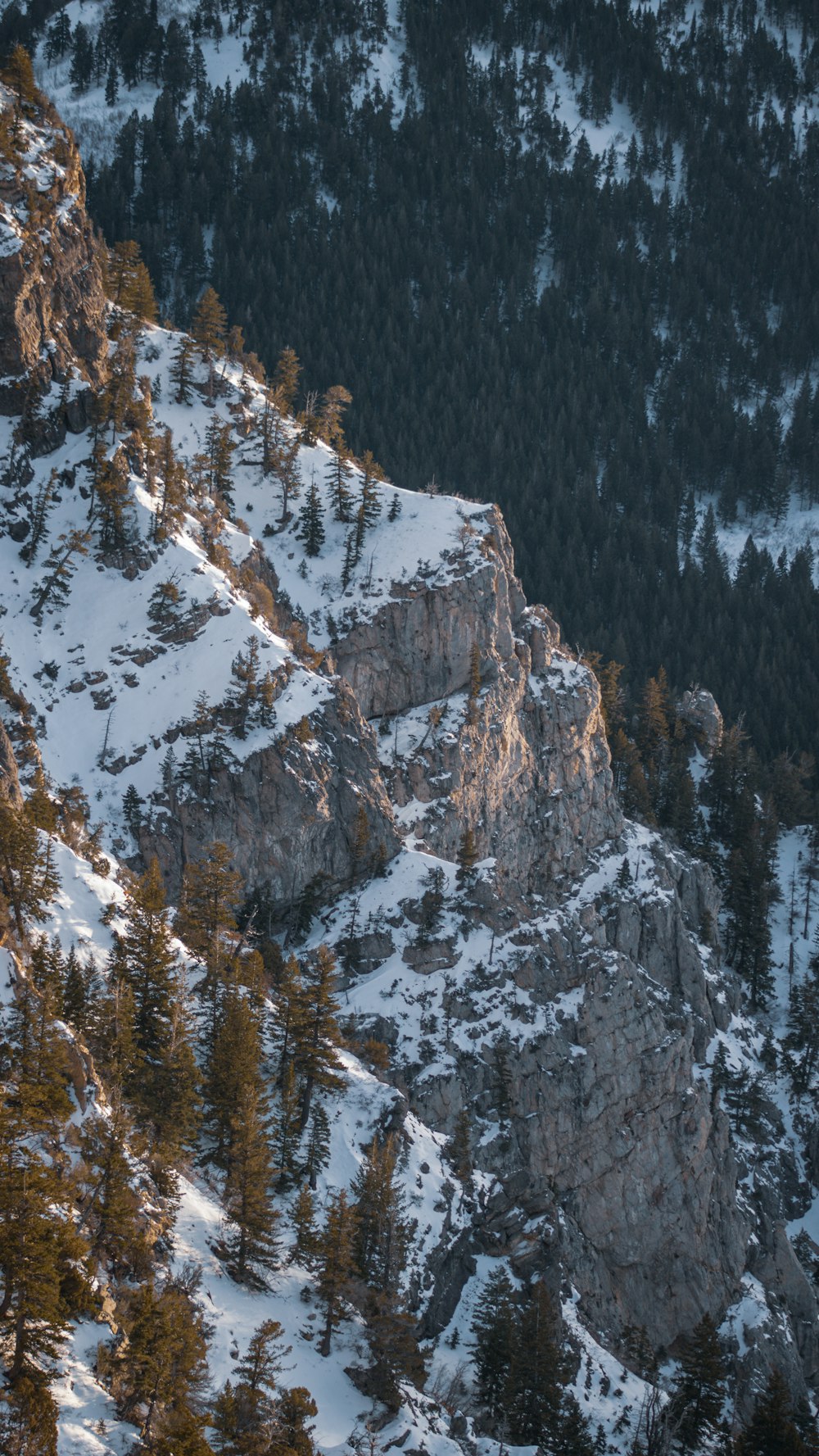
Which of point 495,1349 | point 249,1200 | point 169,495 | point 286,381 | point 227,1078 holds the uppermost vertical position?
point 286,381

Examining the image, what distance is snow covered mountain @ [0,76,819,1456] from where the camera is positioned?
7012cm

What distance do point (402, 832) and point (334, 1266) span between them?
42681 mm

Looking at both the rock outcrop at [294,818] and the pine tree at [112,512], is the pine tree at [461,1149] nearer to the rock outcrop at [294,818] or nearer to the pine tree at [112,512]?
the rock outcrop at [294,818]

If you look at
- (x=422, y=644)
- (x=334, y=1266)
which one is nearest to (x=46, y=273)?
(x=422, y=644)

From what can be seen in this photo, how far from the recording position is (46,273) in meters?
94.2

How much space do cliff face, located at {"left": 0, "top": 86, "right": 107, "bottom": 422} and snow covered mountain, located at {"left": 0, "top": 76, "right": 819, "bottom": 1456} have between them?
31 cm

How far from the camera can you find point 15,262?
90500 millimetres

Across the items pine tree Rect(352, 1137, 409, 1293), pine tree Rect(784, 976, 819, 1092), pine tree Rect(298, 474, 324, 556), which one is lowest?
pine tree Rect(784, 976, 819, 1092)

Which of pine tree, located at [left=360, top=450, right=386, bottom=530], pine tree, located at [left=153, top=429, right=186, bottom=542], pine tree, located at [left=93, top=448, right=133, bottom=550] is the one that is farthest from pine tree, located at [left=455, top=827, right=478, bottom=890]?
pine tree, located at [left=93, top=448, right=133, bottom=550]

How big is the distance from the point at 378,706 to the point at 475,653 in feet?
27.8

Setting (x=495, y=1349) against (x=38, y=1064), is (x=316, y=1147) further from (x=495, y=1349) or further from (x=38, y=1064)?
(x=38, y=1064)

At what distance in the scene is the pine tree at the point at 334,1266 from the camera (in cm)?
5088

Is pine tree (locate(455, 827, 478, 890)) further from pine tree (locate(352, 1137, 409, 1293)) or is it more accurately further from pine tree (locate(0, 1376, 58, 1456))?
pine tree (locate(0, 1376, 58, 1456))

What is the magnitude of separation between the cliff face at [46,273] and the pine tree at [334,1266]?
61.6 meters
